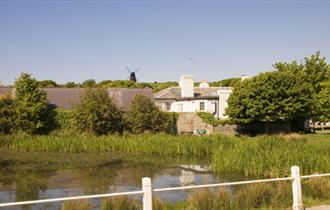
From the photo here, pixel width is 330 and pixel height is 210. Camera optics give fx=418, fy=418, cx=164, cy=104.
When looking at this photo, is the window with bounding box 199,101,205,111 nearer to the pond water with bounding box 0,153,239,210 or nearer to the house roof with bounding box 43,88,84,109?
the house roof with bounding box 43,88,84,109

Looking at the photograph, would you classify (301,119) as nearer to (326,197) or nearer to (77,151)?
(77,151)

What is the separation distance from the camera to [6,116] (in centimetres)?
3350

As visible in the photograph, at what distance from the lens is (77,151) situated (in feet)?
87.6

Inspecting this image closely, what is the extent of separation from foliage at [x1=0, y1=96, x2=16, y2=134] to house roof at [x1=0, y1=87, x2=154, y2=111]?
281 inches

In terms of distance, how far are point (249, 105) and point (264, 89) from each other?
1915mm

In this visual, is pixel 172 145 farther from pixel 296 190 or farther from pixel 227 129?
pixel 296 190

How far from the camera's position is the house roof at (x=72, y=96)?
41463 millimetres

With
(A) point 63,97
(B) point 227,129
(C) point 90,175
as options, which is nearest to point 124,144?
(C) point 90,175

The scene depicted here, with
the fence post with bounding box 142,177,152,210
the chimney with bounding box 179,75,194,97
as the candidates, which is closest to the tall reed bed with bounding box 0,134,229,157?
the fence post with bounding box 142,177,152,210

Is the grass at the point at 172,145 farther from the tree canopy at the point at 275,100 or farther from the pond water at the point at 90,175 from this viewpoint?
the tree canopy at the point at 275,100

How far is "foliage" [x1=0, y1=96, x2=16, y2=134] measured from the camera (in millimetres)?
33006

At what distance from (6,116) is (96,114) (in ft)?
23.5

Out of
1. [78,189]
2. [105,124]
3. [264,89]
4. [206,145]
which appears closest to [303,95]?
[264,89]

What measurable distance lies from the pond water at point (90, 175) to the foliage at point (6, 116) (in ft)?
32.5
